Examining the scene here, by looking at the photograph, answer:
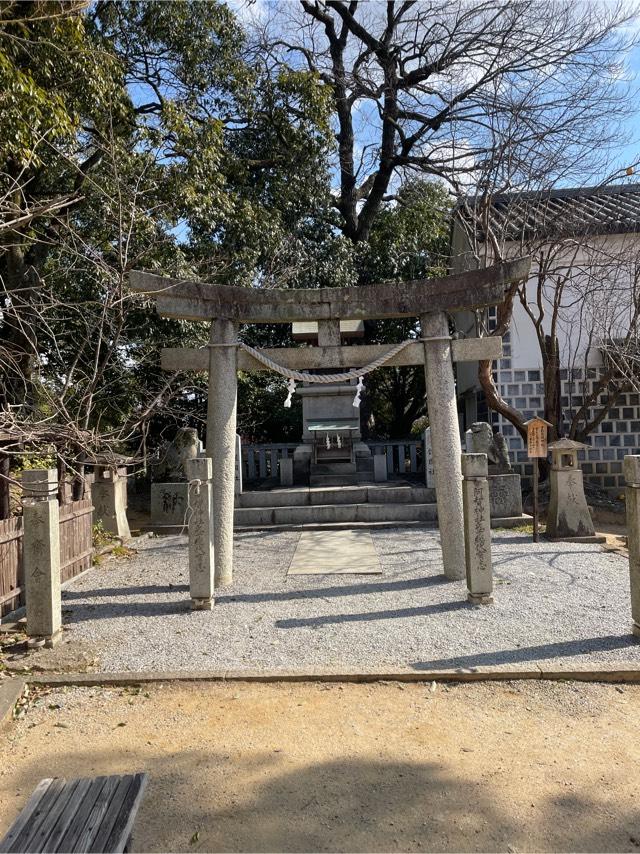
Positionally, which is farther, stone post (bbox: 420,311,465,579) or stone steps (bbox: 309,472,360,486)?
stone steps (bbox: 309,472,360,486)

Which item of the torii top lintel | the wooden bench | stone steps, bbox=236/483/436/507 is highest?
the torii top lintel

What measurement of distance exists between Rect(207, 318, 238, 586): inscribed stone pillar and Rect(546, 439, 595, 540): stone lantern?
5.36 metres

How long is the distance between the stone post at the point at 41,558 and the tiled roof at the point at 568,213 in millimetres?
10490

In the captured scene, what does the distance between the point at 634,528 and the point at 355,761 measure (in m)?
3.27

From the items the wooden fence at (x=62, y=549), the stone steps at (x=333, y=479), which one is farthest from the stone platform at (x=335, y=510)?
the wooden fence at (x=62, y=549)

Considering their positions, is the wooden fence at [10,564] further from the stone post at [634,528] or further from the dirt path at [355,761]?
the stone post at [634,528]

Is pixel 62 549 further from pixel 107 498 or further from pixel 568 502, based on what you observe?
pixel 568 502

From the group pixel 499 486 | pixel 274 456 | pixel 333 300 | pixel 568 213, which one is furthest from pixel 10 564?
pixel 568 213

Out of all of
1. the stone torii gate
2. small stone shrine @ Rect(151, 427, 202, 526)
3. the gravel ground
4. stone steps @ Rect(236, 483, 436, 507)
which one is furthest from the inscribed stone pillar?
small stone shrine @ Rect(151, 427, 202, 526)

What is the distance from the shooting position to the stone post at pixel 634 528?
4965 millimetres

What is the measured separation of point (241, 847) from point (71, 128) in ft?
27.2

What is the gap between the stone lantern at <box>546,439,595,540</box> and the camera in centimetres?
916

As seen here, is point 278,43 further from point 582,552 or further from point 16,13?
point 582,552

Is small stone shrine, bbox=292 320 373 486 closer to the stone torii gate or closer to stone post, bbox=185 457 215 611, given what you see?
the stone torii gate
